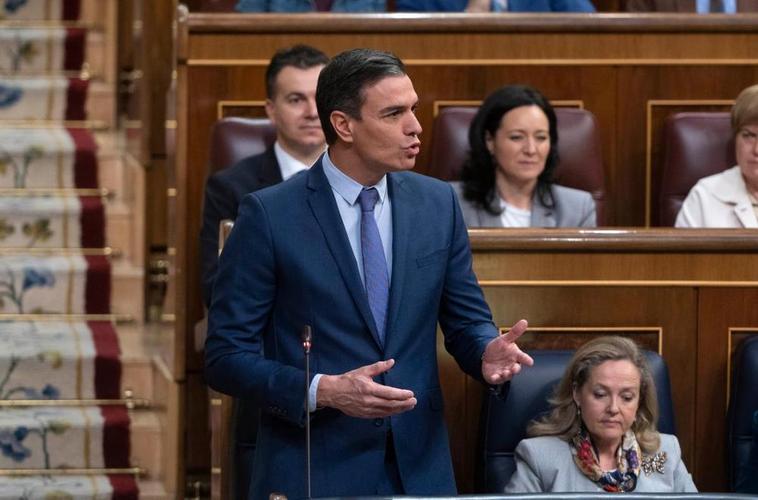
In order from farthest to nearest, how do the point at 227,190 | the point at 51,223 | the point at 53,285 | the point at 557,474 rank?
the point at 51,223 → the point at 53,285 → the point at 227,190 → the point at 557,474

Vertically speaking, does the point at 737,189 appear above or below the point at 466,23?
below

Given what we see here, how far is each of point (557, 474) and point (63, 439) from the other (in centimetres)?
89

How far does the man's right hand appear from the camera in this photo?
1147 mm

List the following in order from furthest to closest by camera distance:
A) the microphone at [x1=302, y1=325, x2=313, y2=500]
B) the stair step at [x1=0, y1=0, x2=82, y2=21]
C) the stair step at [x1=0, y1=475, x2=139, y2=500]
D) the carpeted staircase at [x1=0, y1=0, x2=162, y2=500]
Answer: the stair step at [x1=0, y1=0, x2=82, y2=21], the carpeted staircase at [x1=0, y1=0, x2=162, y2=500], the stair step at [x1=0, y1=475, x2=139, y2=500], the microphone at [x1=302, y1=325, x2=313, y2=500]

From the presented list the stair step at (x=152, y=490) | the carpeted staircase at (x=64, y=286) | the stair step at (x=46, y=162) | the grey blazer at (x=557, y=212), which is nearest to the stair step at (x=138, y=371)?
the carpeted staircase at (x=64, y=286)

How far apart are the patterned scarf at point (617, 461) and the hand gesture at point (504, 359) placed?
0.35 m

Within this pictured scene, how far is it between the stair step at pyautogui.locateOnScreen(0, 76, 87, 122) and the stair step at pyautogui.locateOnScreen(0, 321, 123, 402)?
0.59 m

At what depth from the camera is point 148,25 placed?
255 centimetres

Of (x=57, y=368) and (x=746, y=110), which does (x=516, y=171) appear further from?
(x=57, y=368)

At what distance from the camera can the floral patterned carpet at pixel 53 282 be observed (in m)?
2.13

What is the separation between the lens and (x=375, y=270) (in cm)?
128

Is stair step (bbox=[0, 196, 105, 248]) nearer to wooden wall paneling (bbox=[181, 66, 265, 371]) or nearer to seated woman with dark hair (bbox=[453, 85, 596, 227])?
wooden wall paneling (bbox=[181, 66, 265, 371])

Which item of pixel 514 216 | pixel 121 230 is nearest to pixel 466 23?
pixel 514 216

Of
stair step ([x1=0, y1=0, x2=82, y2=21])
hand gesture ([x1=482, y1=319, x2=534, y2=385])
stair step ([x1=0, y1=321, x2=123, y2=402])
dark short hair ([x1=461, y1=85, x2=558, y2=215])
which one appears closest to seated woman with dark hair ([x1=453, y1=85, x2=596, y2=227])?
dark short hair ([x1=461, y1=85, x2=558, y2=215])
